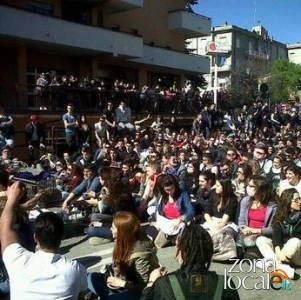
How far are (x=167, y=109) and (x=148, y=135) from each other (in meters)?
5.24

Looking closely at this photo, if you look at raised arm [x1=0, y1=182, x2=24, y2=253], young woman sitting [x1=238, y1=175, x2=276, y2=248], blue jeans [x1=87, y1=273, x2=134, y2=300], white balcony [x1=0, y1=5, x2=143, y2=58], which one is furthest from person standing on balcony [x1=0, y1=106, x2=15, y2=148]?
raised arm [x1=0, y1=182, x2=24, y2=253]

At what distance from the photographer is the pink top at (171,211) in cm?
726

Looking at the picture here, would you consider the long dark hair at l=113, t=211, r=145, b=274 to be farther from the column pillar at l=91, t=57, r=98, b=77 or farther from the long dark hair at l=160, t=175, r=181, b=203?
the column pillar at l=91, t=57, r=98, b=77

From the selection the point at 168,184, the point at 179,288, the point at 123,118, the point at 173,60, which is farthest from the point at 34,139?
the point at 173,60

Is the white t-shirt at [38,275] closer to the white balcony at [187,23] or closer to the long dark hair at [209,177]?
the long dark hair at [209,177]

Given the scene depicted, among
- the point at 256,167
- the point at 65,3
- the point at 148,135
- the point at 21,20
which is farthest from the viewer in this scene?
the point at 65,3

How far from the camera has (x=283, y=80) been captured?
217ft

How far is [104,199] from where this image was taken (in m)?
7.83

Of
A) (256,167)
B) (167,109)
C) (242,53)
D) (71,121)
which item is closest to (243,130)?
(167,109)

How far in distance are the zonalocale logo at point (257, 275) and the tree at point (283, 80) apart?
53.5 meters

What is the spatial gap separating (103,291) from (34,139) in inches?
429

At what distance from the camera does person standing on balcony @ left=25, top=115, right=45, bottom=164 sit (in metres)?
14.5

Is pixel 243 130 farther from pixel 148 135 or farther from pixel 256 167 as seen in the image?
pixel 256 167

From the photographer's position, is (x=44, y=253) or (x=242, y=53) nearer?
(x=44, y=253)
